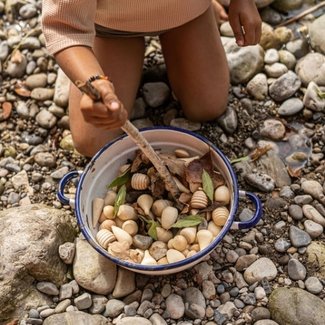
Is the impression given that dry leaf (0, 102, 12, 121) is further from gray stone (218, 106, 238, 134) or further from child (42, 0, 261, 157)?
gray stone (218, 106, 238, 134)

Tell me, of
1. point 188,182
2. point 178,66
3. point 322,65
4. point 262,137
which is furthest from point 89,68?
point 322,65

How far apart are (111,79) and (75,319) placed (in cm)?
53

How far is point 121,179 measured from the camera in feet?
4.28

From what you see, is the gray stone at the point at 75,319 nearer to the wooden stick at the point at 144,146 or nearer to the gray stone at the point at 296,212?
the wooden stick at the point at 144,146

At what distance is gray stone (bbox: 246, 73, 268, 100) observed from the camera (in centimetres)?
153

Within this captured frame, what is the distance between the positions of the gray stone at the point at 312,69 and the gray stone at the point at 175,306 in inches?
25.3

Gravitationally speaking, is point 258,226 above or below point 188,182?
below

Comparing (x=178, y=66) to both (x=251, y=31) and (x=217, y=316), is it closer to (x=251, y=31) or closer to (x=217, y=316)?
(x=251, y=31)

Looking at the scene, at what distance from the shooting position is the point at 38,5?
1744 millimetres

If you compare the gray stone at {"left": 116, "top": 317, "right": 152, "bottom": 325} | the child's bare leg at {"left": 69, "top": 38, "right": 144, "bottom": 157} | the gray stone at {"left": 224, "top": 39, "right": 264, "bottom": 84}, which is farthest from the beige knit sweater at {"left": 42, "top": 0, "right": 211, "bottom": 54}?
the gray stone at {"left": 116, "top": 317, "right": 152, "bottom": 325}

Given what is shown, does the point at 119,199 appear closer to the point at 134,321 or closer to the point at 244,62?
the point at 134,321

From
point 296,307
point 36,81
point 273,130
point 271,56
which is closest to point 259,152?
point 273,130

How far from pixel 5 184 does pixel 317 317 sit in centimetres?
75

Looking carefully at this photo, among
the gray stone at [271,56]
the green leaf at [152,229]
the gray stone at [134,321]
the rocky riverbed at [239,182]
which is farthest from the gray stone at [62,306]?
the gray stone at [271,56]
